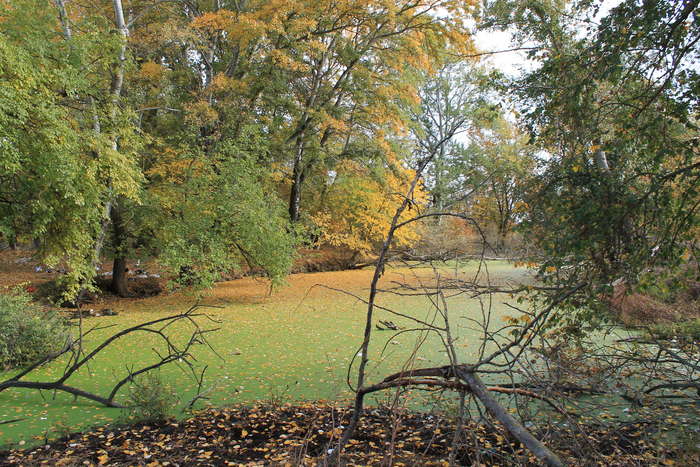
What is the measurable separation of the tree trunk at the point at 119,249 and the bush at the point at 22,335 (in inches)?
192

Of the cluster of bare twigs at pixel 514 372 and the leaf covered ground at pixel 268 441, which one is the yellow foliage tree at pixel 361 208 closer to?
the cluster of bare twigs at pixel 514 372

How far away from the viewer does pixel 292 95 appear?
52.7 feet

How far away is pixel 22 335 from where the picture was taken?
584 cm

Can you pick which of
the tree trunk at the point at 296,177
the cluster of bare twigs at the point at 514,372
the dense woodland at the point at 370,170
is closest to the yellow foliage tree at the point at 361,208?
the dense woodland at the point at 370,170

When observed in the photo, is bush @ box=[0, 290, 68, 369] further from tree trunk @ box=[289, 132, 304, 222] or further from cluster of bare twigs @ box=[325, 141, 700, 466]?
tree trunk @ box=[289, 132, 304, 222]

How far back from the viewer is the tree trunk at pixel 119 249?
36.4 feet

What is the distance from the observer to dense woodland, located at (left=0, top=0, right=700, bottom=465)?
10.4 feet

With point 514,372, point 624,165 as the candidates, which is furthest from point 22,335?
point 624,165

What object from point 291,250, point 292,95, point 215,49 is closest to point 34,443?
point 291,250

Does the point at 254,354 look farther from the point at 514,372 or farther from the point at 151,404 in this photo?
the point at 514,372

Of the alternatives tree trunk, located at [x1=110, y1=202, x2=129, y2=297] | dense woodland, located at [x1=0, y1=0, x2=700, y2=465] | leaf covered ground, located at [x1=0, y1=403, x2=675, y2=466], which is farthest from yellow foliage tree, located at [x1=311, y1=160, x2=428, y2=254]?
leaf covered ground, located at [x1=0, y1=403, x2=675, y2=466]

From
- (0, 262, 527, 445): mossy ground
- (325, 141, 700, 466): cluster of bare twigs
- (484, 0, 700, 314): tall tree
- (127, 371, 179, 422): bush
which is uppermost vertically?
(484, 0, 700, 314): tall tree

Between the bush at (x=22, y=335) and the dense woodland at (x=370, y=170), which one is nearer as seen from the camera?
the dense woodland at (x=370, y=170)

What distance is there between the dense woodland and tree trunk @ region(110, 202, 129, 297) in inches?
2.4
